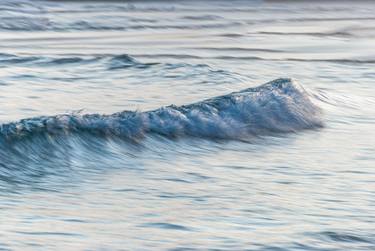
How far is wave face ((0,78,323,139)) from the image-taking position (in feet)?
26.3

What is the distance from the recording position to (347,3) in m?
33.8

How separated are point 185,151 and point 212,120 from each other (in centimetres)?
97

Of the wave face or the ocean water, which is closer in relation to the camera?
the ocean water

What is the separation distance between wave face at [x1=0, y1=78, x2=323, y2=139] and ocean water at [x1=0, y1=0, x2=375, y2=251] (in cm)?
2

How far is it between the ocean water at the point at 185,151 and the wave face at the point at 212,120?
0.02 m

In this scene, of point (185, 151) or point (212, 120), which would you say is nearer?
point (185, 151)

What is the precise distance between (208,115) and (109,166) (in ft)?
6.05

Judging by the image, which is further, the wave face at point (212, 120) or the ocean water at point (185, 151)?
the wave face at point (212, 120)

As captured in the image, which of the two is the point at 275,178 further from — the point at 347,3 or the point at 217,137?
the point at 347,3

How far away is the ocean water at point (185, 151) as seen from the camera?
5.63 m

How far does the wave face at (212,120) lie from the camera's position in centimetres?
803

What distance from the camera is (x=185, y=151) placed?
313 inches

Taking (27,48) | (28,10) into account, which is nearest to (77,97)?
(27,48)

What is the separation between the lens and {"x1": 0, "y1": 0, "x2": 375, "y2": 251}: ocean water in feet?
18.5
